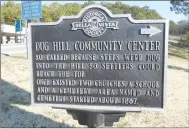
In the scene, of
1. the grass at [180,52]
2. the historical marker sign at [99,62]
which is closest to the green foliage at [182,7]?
the grass at [180,52]

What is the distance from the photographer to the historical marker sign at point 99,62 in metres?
3.74

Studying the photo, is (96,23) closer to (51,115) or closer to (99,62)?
(99,62)

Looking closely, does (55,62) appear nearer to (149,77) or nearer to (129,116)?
(149,77)

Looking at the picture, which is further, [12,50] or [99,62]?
[12,50]

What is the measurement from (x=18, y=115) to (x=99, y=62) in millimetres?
2668

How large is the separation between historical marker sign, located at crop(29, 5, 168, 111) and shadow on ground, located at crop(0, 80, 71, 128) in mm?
1623

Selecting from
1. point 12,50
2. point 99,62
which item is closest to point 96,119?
point 99,62

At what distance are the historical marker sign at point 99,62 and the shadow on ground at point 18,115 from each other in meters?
1.62

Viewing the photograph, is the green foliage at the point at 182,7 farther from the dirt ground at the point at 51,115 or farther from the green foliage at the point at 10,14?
the green foliage at the point at 10,14

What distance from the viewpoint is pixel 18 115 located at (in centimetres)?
580

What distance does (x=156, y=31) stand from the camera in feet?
12.1

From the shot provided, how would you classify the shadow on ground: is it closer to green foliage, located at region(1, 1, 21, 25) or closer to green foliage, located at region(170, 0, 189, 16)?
green foliage, located at region(170, 0, 189, 16)

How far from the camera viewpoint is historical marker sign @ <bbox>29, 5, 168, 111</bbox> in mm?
3742

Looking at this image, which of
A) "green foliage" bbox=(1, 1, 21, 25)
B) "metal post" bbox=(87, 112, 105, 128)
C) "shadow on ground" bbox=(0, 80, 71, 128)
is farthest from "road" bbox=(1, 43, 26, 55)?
"green foliage" bbox=(1, 1, 21, 25)
